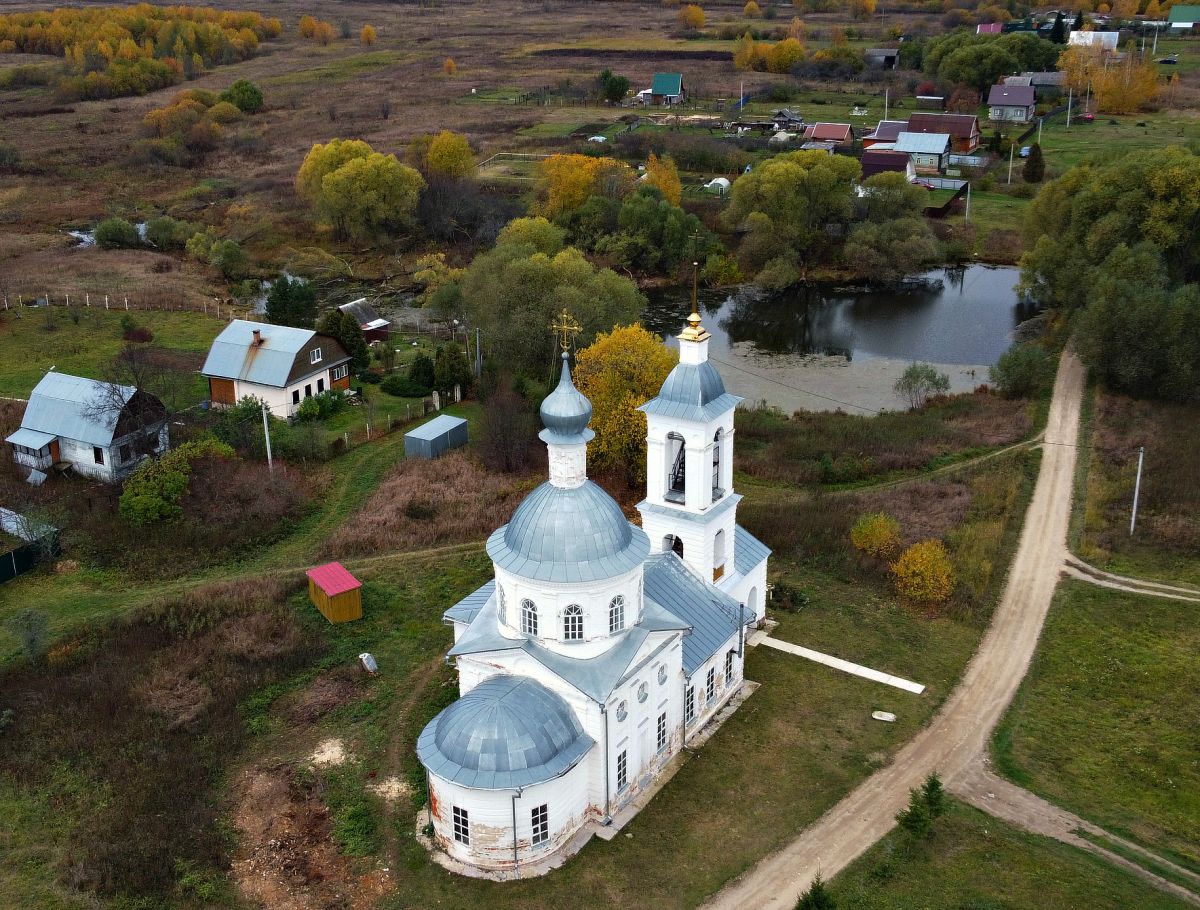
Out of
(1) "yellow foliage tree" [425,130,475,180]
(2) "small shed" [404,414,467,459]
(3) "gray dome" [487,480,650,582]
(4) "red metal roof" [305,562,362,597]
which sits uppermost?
(1) "yellow foliage tree" [425,130,475,180]

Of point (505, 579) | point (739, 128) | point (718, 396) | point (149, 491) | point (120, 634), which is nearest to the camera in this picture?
point (505, 579)

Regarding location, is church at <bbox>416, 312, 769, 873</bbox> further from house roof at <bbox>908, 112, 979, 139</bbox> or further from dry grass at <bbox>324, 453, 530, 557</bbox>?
house roof at <bbox>908, 112, 979, 139</bbox>

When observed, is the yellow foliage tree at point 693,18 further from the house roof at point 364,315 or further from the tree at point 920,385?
the tree at point 920,385

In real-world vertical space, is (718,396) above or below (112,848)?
above

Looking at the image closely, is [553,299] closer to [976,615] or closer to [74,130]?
[976,615]

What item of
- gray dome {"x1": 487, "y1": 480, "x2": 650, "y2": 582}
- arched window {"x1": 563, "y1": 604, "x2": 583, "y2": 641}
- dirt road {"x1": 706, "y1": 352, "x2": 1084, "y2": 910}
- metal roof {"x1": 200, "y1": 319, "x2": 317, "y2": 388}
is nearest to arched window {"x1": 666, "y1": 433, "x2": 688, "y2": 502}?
gray dome {"x1": 487, "y1": 480, "x2": 650, "y2": 582}

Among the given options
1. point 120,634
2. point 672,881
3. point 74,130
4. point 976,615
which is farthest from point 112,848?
point 74,130

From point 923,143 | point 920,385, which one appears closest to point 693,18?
point 923,143
